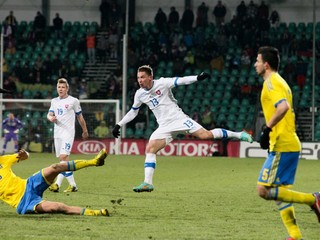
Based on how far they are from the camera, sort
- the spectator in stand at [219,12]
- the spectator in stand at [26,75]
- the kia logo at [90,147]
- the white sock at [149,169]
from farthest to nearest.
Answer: the spectator in stand at [219,12]
the spectator in stand at [26,75]
the kia logo at [90,147]
the white sock at [149,169]

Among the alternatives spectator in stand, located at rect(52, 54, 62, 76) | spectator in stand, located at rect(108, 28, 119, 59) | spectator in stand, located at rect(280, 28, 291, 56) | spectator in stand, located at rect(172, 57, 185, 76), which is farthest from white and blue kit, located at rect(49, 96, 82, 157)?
spectator in stand, located at rect(280, 28, 291, 56)

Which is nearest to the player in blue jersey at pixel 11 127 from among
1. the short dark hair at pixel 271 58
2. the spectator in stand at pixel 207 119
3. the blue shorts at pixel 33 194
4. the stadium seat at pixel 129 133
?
the stadium seat at pixel 129 133

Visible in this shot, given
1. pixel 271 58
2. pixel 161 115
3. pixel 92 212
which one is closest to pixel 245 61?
pixel 161 115

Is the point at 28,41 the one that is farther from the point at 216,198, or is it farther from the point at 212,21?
the point at 216,198

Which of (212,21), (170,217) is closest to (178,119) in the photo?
(170,217)

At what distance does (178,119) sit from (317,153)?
Result: 14361 mm

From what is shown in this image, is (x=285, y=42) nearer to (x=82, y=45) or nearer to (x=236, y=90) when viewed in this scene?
(x=236, y=90)

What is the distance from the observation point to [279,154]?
893 centimetres

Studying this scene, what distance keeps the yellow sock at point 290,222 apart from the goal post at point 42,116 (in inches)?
854

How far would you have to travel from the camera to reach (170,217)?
453 inches

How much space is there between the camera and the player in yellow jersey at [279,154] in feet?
28.9

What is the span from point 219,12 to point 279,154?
2806cm

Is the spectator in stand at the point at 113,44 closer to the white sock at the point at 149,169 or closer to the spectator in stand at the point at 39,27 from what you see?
the spectator in stand at the point at 39,27

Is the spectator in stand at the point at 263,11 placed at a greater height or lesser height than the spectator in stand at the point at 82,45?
greater
